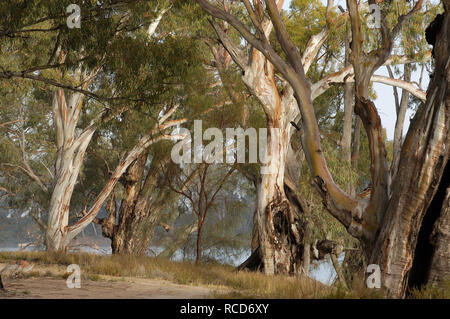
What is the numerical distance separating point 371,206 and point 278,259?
5.95m

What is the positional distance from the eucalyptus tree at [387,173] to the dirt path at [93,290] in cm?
185

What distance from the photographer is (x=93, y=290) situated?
6.38 metres

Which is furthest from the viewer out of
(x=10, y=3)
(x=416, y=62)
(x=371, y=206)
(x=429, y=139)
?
(x=416, y=62)

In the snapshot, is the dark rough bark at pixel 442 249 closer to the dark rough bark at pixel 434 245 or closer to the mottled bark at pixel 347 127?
the dark rough bark at pixel 434 245

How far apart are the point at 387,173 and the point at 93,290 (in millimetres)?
3601

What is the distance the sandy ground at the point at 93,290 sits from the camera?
5730 millimetres

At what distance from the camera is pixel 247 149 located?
14.2 metres

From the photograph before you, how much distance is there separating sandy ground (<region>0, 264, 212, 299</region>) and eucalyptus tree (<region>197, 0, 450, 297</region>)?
5.97 feet

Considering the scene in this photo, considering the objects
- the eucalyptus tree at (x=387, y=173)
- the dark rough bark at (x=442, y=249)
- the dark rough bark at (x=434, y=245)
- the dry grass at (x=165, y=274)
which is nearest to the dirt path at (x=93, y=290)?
the dry grass at (x=165, y=274)

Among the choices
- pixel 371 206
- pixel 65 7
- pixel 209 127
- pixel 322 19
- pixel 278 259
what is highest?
pixel 322 19

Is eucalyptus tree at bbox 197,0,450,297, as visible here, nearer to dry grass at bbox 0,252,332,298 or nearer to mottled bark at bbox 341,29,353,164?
dry grass at bbox 0,252,332,298

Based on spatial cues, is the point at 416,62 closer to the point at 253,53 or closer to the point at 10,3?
the point at 253,53

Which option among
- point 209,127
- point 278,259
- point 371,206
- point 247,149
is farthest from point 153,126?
point 371,206

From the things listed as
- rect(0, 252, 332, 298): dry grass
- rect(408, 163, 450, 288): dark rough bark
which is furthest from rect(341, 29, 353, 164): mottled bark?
rect(408, 163, 450, 288): dark rough bark
